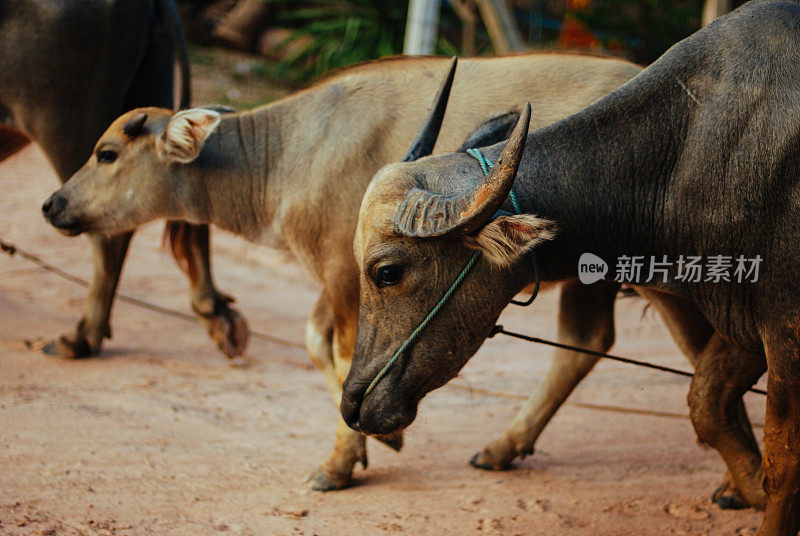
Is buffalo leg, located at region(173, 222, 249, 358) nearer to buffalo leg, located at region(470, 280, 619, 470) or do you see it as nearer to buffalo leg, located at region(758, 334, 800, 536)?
buffalo leg, located at region(470, 280, 619, 470)

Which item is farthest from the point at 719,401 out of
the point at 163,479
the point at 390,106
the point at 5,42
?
the point at 5,42

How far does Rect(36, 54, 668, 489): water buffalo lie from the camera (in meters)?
4.03

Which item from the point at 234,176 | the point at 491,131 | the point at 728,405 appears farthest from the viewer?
the point at 234,176

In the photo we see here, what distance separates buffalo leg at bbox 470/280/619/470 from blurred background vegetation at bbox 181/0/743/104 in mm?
6027

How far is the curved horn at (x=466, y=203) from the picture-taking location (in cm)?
251

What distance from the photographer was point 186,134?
4.21m

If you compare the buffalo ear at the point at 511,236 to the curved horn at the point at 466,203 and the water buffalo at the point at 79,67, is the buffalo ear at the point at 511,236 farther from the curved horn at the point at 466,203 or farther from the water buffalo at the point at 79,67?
the water buffalo at the point at 79,67

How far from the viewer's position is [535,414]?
432cm

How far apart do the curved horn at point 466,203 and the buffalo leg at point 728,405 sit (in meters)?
1.32

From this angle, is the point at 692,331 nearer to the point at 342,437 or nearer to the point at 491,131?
the point at 491,131

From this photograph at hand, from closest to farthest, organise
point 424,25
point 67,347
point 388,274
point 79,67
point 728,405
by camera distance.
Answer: point 388,274, point 728,405, point 79,67, point 67,347, point 424,25

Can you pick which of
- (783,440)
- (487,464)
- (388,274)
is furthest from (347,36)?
(783,440)

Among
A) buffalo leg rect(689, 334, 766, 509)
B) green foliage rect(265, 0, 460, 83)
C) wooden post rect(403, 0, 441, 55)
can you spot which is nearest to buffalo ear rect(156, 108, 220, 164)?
buffalo leg rect(689, 334, 766, 509)

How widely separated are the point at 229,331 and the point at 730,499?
315 centimetres
